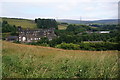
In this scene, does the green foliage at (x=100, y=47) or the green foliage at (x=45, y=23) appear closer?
the green foliage at (x=100, y=47)

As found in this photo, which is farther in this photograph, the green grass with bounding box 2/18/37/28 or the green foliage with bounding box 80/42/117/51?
the green grass with bounding box 2/18/37/28

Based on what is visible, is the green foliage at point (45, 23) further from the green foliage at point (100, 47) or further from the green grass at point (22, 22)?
the green foliage at point (100, 47)

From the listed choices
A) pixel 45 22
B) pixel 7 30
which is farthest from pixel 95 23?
pixel 7 30

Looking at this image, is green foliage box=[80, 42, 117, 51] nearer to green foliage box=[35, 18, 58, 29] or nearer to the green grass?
green foliage box=[35, 18, 58, 29]

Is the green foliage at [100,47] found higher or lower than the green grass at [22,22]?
lower

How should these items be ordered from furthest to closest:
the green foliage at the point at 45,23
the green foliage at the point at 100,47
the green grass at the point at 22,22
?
the green grass at the point at 22,22, the green foliage at the point at 45,23, the green foliage at the point at 100,47

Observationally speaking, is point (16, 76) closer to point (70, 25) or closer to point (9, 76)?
point (9, 76)

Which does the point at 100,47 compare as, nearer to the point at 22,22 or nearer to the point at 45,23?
the point at 45,23

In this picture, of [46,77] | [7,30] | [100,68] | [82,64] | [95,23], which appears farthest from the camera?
[95,23]

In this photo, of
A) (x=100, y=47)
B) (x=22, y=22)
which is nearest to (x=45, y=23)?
(x=22, y=22)

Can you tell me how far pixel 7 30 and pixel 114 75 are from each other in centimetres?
3754

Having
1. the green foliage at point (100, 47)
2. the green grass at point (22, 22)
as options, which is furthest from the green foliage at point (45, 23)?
the green foliage at point (100, 47)

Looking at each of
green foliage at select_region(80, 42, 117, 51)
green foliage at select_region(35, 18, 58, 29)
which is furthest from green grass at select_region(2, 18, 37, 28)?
green foliage at select_region(80, 42, 117, 51)

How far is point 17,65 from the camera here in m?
4.27
